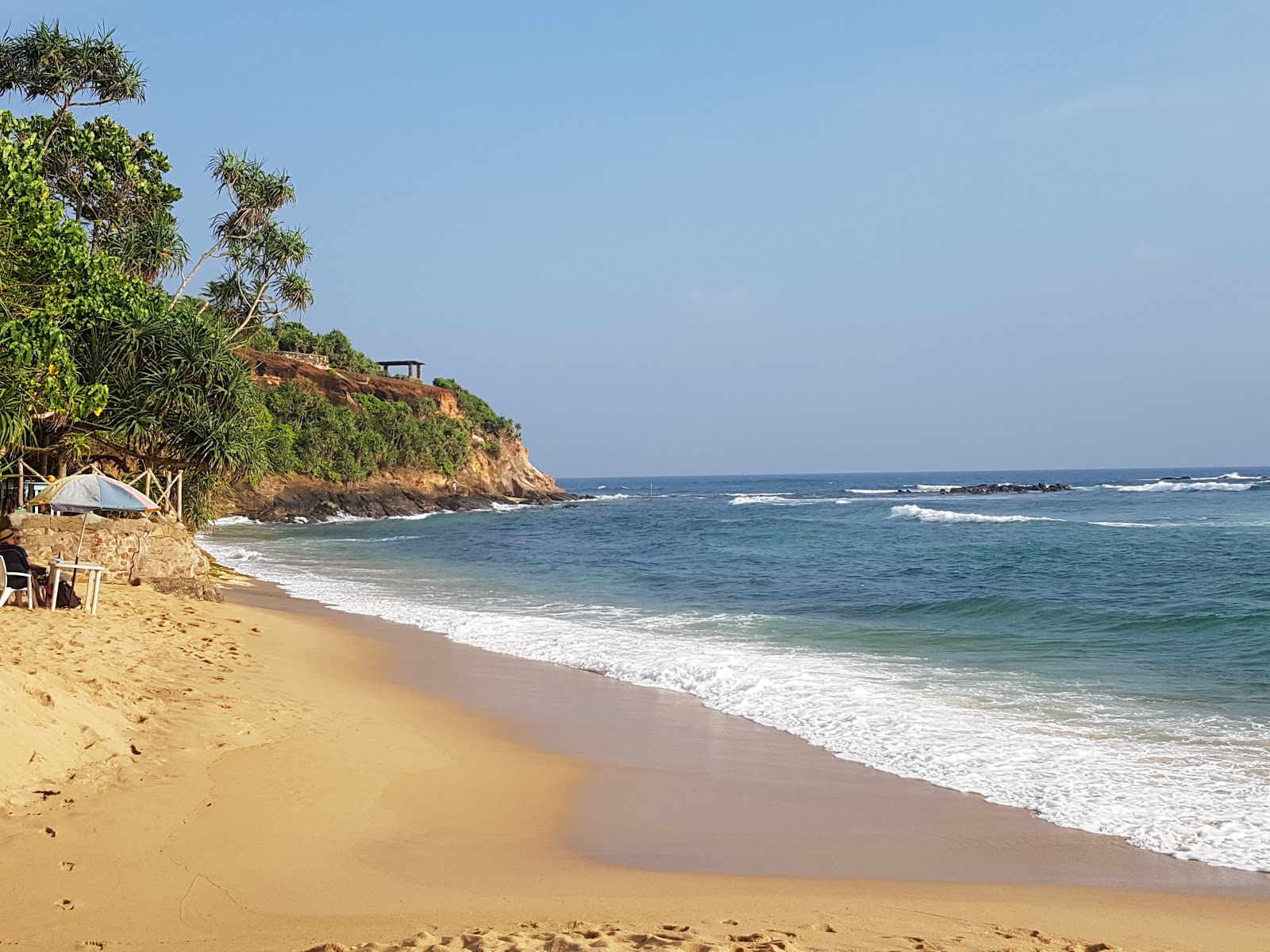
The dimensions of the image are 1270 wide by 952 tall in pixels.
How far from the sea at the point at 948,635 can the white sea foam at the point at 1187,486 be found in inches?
1863

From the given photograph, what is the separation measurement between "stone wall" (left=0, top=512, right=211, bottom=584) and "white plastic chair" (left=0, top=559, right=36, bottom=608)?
6.06ft

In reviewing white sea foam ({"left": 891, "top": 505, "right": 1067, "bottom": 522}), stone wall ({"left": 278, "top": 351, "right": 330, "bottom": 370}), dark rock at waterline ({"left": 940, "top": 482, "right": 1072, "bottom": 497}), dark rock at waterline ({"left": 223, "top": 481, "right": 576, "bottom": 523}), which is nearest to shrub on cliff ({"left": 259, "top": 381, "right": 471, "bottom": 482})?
dark rock at waterline ({"left": 223, "top": 481, "right": 576, "bottom": 523})

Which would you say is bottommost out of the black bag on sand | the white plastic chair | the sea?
the sea

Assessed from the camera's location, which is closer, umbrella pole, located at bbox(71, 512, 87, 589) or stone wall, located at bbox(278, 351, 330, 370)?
umbrella pole, located at bbox(71, 512, 87, 589)

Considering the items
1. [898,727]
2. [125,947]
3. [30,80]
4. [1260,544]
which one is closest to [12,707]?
[125,947]

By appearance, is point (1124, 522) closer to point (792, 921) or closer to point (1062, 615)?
point (1062, 615)

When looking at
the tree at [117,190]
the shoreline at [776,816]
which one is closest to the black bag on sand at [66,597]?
the shoreline at [776,816]

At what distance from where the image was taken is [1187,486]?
91562mm

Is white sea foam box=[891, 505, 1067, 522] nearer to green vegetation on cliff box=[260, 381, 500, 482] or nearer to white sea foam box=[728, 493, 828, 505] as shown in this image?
white sea foam box=[728, 493, 828, 505]

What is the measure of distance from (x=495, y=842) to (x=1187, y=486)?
101256 mm

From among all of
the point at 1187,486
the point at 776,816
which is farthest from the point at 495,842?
the point at 1187,486

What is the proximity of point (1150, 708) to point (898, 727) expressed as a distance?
3.12 metres

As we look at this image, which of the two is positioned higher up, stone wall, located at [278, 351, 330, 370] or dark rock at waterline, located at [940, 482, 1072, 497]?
stone wall, located at [278, 351, 330, 370]

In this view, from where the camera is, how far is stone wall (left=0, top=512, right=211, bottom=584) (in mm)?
14430
